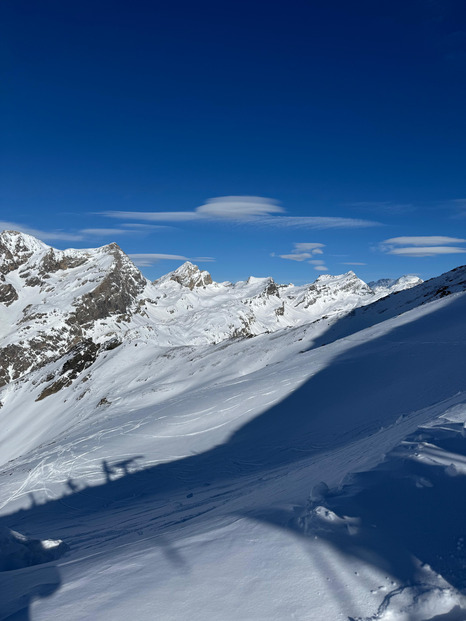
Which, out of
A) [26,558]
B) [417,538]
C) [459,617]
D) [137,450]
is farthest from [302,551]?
[137,450]

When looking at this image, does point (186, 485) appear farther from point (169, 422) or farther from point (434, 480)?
point (434, 480)

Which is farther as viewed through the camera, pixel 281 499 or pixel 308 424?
pixel 308 424

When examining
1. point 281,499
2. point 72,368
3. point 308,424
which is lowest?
point 308,424

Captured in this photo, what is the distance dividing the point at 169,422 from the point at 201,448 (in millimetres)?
3734

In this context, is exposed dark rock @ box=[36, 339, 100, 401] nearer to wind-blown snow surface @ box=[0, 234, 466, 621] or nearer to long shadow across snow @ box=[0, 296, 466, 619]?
wind-blown snow surface @ box=[0, 234, 466, 621]

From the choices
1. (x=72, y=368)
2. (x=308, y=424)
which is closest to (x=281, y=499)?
(x=308, y=424)

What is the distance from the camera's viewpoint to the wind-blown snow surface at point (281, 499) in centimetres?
345

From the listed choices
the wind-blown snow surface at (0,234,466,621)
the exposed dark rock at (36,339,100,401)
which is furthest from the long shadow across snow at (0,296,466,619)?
the exposed dark rock at (36,339,100,401)

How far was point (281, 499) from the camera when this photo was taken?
5527 mm

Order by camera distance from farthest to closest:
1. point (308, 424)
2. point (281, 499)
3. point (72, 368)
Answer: point (72, 368)
point (308, 424)
point (281, 499)

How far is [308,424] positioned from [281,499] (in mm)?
9485

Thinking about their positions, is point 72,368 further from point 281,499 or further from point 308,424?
point 281,499

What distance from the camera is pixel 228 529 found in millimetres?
4781

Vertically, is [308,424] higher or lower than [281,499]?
lower
